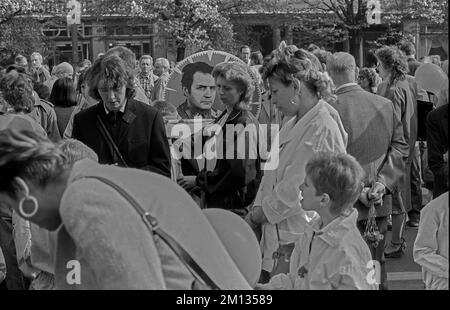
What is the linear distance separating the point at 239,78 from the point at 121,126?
2.46 feet

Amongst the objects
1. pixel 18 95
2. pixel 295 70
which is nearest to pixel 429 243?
pixel 295 70

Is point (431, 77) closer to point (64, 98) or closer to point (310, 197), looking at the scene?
point (64, 98)

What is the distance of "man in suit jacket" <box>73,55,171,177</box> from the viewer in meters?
4.56

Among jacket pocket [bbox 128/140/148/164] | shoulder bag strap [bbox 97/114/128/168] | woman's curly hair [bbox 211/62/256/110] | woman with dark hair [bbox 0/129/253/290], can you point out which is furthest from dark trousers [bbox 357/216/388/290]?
woman with dark hair [bbox 0/129/253/290]

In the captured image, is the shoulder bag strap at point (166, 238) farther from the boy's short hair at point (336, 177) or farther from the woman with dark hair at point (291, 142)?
the woman with dark hair at point (291, 142)

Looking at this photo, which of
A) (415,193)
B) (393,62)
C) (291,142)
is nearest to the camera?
(291,142)

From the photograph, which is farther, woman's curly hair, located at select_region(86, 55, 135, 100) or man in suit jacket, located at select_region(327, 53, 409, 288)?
man in suit jacket, located at select_region(327, 53, 409, 288)

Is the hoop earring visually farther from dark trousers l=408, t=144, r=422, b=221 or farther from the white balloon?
dark trousers l=408, t=144, r=422, b=221

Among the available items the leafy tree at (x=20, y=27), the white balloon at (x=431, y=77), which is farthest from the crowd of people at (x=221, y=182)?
the leafy tree at (x=20, y=27)

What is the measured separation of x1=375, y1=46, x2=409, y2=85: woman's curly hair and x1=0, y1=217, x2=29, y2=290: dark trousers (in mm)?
3465

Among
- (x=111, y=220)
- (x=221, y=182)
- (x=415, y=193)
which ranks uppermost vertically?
(x=111, y=220)

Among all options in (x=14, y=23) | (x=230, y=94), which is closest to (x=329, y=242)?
(x=230, y=94)

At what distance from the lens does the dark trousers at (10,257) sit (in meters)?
5.52

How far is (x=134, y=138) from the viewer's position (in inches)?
181
